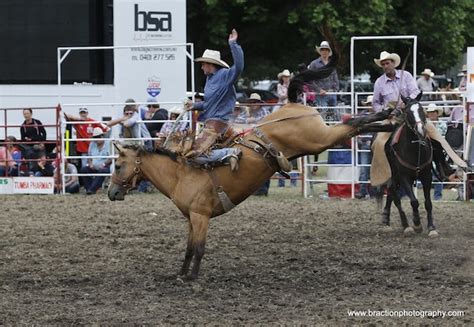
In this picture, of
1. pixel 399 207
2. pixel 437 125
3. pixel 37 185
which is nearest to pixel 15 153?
pixel 37 185

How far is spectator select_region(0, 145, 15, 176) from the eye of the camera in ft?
51.3

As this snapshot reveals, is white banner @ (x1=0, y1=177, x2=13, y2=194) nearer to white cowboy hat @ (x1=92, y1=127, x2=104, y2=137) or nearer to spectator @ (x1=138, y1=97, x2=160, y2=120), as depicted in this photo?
white cowboy hat @ (x1=92, y1=127, x2=104, y2=137)

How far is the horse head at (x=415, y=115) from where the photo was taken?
975 centimetres

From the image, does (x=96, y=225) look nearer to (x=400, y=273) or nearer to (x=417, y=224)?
(x=417, y=224)

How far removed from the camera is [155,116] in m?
15.7

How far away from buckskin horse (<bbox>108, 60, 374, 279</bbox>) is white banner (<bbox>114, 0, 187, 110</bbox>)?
8.39 m

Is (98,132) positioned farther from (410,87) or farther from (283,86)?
(410,87)

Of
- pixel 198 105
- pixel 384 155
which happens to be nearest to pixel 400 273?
pixel 198 105

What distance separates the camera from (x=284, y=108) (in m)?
8.02

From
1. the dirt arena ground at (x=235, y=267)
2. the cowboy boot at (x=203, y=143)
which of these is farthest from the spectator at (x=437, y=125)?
the cowboy boot at (x=203, y=143)

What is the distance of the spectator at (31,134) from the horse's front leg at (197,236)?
325 inches

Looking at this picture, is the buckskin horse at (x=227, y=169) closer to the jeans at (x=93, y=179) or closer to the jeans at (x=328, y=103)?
the jeans at (x=328, y=103)

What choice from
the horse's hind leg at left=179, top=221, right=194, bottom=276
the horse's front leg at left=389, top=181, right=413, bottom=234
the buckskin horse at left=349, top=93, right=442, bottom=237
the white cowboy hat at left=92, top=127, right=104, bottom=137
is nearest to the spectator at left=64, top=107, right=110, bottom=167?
the white cowboy hat at left=92, top=127, right=104, bottom=137

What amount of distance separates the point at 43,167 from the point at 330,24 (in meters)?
9.05
